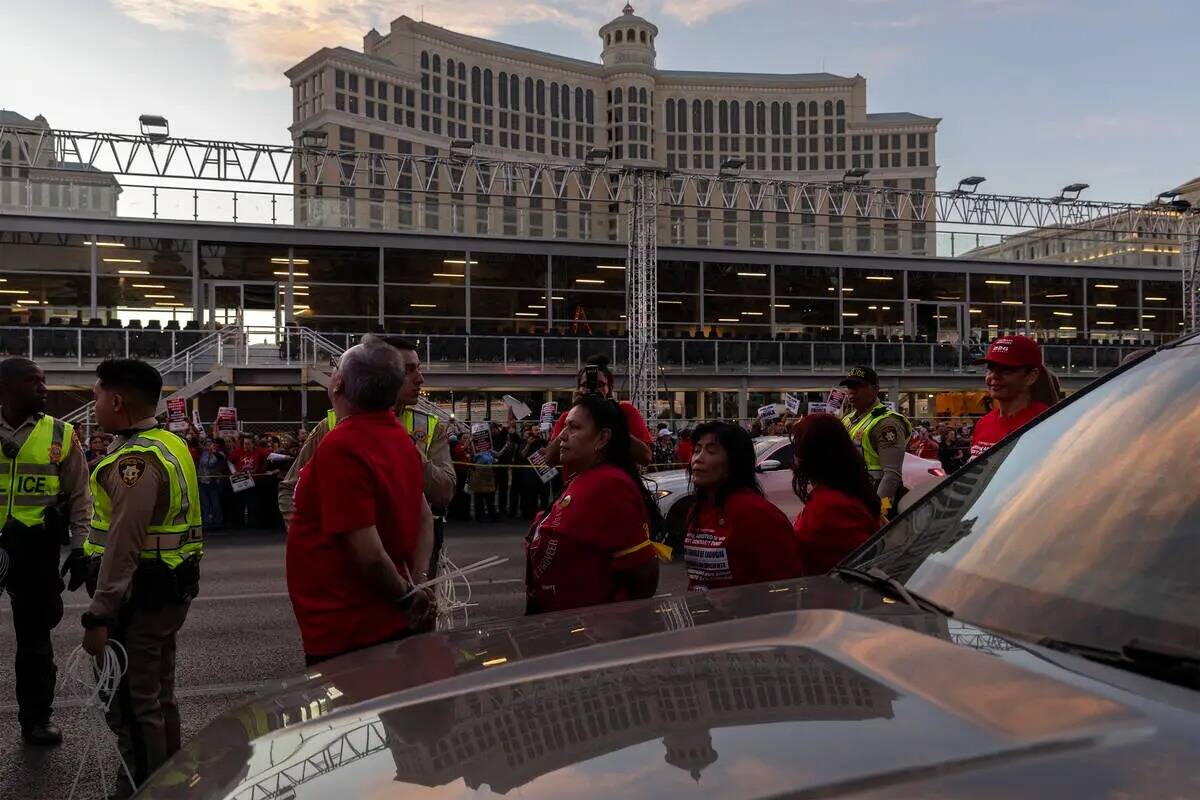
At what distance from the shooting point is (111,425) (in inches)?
184

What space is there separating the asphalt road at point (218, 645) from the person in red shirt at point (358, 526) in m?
1.30

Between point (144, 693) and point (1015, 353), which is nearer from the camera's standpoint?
point (144, 693)

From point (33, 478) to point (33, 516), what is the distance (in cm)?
20

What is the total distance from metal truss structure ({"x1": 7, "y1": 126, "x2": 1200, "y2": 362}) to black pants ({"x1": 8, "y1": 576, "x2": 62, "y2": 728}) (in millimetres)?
25137

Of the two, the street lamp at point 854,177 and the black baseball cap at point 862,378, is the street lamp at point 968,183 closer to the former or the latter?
the street lamp at point 854,177

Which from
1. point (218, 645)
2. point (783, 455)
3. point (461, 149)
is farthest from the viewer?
point (461, 149)

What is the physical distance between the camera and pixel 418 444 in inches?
243

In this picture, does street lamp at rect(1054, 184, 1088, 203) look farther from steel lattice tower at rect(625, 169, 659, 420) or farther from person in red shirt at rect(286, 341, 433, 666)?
person in red shirt at rect(286, 341, 433, 666)

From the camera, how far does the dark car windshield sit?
182cm

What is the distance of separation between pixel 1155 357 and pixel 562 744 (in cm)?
161

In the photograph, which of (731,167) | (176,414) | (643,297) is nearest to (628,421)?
(176,414)

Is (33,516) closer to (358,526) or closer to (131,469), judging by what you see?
(131,469)

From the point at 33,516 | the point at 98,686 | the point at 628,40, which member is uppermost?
the point at 628,40

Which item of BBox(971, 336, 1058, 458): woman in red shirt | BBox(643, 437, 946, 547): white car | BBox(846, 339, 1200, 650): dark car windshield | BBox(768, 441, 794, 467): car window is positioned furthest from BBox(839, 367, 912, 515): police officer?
BBox(768, 441, 794, 467): car window
